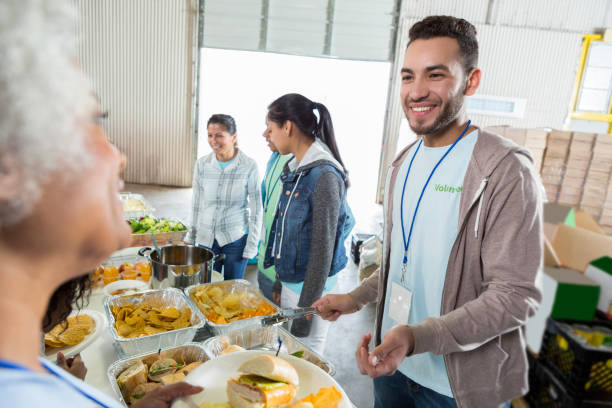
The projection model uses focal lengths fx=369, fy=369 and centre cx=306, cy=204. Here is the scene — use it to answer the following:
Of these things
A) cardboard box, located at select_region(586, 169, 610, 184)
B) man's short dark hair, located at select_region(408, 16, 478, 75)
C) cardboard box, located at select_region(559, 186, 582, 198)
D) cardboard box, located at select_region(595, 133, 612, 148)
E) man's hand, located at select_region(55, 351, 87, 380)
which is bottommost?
man's hand, located at select_region(55, 351, 87, 380)

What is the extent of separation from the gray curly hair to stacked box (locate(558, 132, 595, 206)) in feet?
1.69

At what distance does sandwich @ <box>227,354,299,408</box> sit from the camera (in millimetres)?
973

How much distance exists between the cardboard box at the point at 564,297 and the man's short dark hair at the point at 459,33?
1.04 m

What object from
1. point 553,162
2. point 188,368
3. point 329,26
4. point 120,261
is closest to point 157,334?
point 188,368

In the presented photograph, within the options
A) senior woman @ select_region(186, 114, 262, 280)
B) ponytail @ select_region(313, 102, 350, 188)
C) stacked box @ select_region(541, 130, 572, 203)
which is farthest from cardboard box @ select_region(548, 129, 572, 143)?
senior woman @ select_region(186, 114, 262, 280)

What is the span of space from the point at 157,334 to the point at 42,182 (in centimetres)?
139

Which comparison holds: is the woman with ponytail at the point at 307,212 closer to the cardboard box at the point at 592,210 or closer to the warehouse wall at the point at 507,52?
the cardboard box at the point at 592,210

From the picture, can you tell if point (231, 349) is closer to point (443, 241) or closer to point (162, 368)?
point (162, 368)

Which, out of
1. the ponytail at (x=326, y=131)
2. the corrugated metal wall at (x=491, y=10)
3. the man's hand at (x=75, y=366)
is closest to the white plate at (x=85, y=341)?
the man's hand at (x=75, y=366)

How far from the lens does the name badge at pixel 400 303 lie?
120 centimetres

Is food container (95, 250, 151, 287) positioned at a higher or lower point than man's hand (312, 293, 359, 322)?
lower

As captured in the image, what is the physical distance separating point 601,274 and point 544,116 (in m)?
10.6

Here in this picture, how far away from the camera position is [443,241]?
1.16m

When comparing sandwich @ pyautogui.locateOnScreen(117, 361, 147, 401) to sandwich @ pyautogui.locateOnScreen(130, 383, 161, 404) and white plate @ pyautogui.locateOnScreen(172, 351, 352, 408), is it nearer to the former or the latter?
sandwich @ pyautogui.locateOnScreen(130, 383, 161, 404)
